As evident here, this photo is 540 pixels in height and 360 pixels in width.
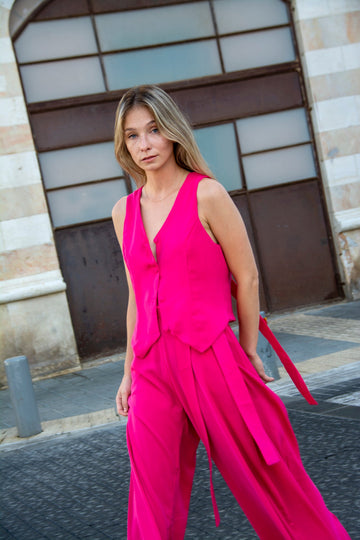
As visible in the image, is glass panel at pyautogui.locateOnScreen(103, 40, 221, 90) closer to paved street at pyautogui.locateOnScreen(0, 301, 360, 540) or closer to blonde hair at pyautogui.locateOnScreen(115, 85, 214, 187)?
paved street at pyautogui.locateOnScreen(0, 301, 360, 540)

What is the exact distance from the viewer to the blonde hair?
2.66 meters

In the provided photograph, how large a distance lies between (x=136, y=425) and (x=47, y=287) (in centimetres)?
807

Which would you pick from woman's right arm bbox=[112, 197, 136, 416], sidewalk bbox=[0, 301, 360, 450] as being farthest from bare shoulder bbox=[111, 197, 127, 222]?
sidewalk bbox=[0, 301, 360, 450]

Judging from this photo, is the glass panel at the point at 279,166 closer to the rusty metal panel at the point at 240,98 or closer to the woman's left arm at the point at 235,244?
the rusty metal panel at the point at 240,98

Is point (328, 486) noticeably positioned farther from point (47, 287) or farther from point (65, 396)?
point (47, 287)

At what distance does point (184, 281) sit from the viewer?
2.58 m

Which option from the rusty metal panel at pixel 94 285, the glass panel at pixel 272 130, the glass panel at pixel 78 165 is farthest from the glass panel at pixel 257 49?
the rusty metal panel at pixel 94 285

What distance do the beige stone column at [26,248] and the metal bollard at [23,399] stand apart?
3.40 metres

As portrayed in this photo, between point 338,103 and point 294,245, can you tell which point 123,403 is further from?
point 338,103

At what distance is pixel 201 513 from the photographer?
4051 mm

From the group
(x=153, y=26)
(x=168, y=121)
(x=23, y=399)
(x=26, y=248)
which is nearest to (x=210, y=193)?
(x=168, y=121)

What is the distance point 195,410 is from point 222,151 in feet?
30.9

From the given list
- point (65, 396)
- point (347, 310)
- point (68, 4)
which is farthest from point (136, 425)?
point (68, 4)

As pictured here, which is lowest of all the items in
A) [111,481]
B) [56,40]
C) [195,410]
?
[111,481]
